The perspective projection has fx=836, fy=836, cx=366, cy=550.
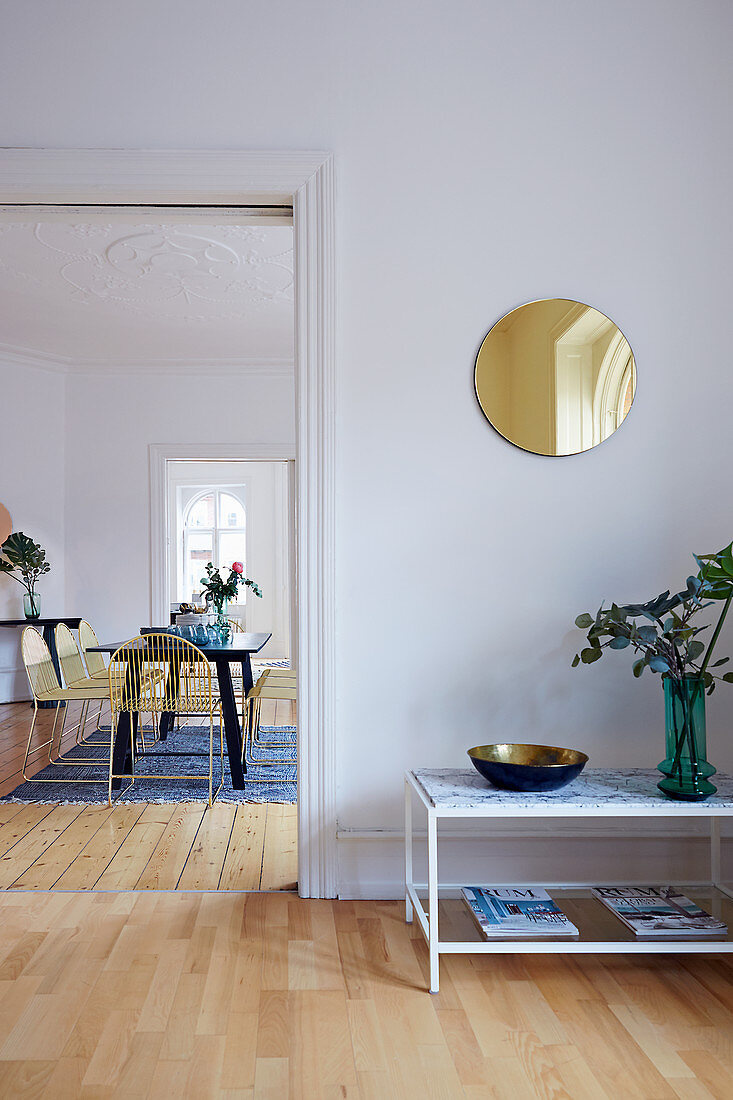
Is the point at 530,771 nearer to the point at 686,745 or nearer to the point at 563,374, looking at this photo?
the point at 686,745

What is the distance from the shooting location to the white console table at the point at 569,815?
87.9 inches

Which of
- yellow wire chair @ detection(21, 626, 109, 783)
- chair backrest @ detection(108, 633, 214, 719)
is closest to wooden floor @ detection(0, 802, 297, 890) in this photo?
chair backrest @ detection(108, 633, 214, 719)

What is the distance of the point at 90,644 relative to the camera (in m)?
5.92

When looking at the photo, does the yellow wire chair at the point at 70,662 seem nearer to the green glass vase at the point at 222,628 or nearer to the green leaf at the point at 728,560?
the green glass vase at the point at 222,628

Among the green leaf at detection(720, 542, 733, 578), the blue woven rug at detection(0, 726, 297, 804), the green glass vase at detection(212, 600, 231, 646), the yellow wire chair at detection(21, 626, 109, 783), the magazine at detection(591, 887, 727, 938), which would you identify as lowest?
the blue woven rug at detection(0, 726, 297, 804)

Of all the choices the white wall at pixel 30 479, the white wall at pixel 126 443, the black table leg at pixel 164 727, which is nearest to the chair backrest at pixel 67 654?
the black table leg at pixel 164 727

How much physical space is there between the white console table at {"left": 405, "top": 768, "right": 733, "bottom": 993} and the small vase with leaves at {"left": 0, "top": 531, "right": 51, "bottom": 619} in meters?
5.21

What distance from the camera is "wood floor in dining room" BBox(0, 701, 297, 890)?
3096 millimetres

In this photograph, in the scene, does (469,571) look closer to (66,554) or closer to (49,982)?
(49,982)

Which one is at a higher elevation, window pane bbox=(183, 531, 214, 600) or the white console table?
window pane bbox=(183, 531, 214, 600)

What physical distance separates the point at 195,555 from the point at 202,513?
0.62 m

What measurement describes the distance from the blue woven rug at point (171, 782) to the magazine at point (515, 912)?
1.89m

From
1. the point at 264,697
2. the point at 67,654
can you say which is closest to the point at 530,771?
the point at 264,697

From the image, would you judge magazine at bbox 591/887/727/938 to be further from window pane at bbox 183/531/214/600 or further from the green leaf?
window pane at bbox 183/531/214/600
